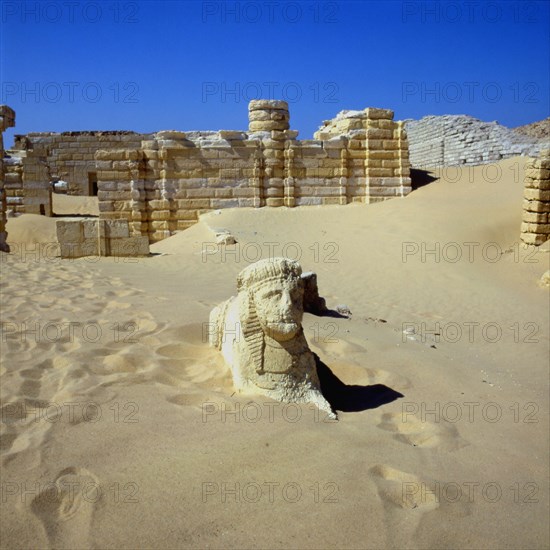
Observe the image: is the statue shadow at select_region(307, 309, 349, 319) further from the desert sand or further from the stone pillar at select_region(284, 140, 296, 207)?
the stone pillar at select_region(284, 140, 296, 207)

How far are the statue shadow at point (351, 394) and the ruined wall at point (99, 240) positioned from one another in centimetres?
800

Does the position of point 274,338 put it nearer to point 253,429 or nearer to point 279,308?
point 279,308

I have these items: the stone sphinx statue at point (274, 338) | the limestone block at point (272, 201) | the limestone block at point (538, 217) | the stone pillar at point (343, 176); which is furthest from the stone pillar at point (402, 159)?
the stone sphinx statue at point (274, 338)

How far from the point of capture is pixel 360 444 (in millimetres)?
3359

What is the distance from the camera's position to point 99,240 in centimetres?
1194

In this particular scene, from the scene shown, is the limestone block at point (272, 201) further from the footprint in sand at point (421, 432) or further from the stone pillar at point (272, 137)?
the footprint in sand at point (421, 432)

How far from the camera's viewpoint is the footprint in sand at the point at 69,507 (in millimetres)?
2371

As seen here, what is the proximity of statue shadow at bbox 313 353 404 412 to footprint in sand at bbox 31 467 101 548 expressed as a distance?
6.52ft

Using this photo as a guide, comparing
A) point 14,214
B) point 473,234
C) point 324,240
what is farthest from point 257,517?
point 14,214

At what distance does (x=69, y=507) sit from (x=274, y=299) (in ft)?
5.93

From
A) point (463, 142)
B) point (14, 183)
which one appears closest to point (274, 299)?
point (14, 183)

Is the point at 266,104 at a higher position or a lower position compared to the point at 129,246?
higher

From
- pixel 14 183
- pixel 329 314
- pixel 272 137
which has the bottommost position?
pixel 329 314

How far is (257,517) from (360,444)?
980 mm
